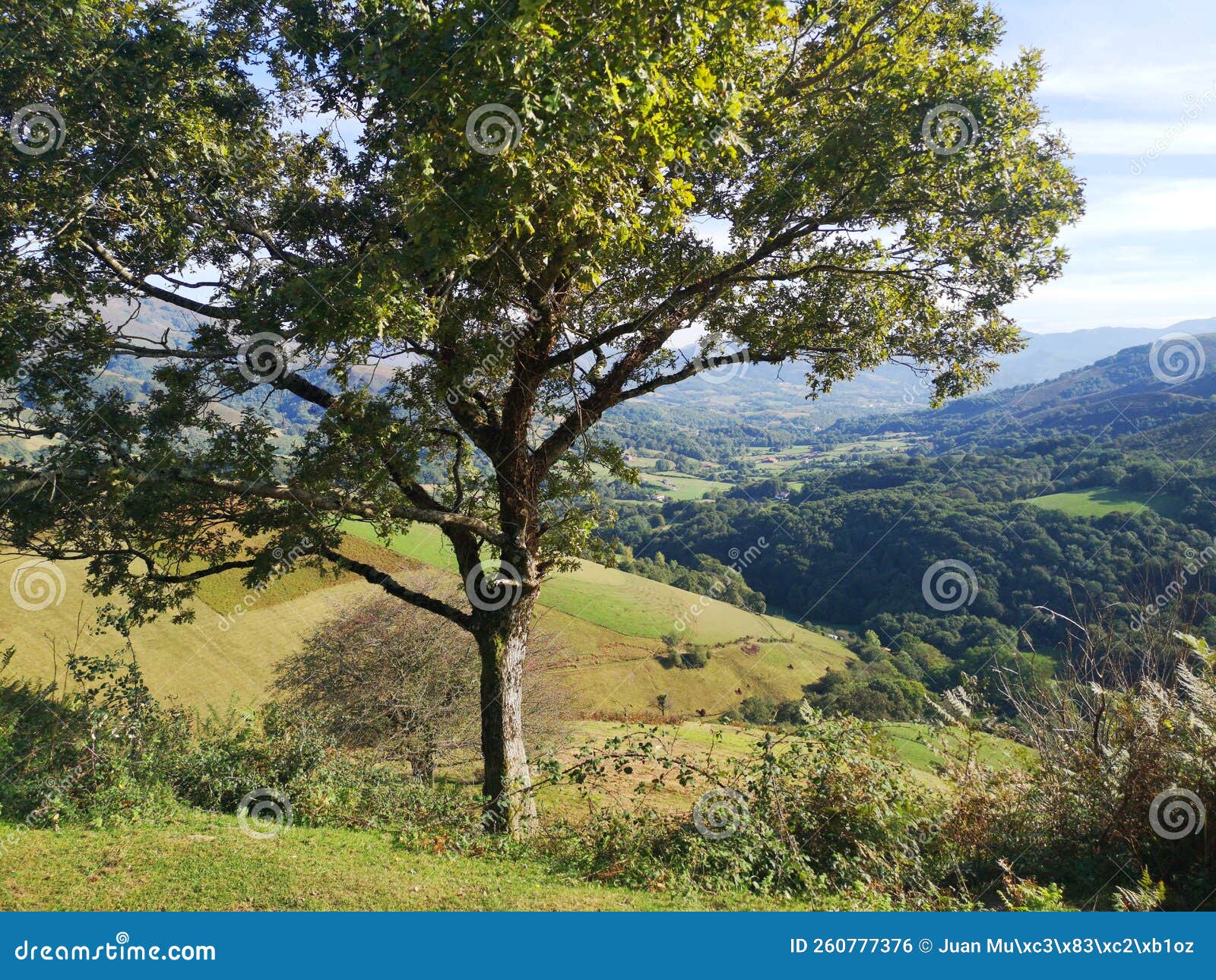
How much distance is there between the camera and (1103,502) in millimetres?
61031

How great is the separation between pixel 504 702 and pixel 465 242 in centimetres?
538

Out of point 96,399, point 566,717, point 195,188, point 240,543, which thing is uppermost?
point 195,188

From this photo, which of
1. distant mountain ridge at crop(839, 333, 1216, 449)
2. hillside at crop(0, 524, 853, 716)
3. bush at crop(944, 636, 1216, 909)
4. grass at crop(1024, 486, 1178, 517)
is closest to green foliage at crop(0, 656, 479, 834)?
hillside at crop(0, 524, 853, 716)

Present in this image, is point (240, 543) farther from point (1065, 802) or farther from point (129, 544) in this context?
point (1065, 802)

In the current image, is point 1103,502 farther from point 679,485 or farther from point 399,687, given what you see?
point 399,687

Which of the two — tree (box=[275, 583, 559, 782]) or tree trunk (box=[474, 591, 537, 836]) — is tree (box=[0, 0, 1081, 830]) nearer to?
tree trunk (box=[474, 591, 537, 836])

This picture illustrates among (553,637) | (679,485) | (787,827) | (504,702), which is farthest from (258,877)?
(679,485)

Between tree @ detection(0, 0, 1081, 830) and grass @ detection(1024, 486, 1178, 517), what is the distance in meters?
60.1

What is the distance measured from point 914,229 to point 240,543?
9081 mm

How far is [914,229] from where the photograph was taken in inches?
292

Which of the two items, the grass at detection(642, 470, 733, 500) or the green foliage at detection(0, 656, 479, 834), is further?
the grass at detection(642, 470, 733, 500)

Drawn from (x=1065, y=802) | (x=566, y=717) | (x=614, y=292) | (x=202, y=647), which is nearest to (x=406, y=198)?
(x=614, y=292)

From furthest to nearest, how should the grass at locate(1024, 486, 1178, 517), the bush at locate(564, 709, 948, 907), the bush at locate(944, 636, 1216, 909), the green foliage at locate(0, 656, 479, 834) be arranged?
1. the grass at locate(1024, 486, 1178, 517)
2. the green foliage at locate(0, 656, 479, 834)
3. the bush at locate(564, 709, 948, 907)
4. the bush at locate(944, 636, 1216, 909)

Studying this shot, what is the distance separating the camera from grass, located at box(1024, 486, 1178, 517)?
53.9m
